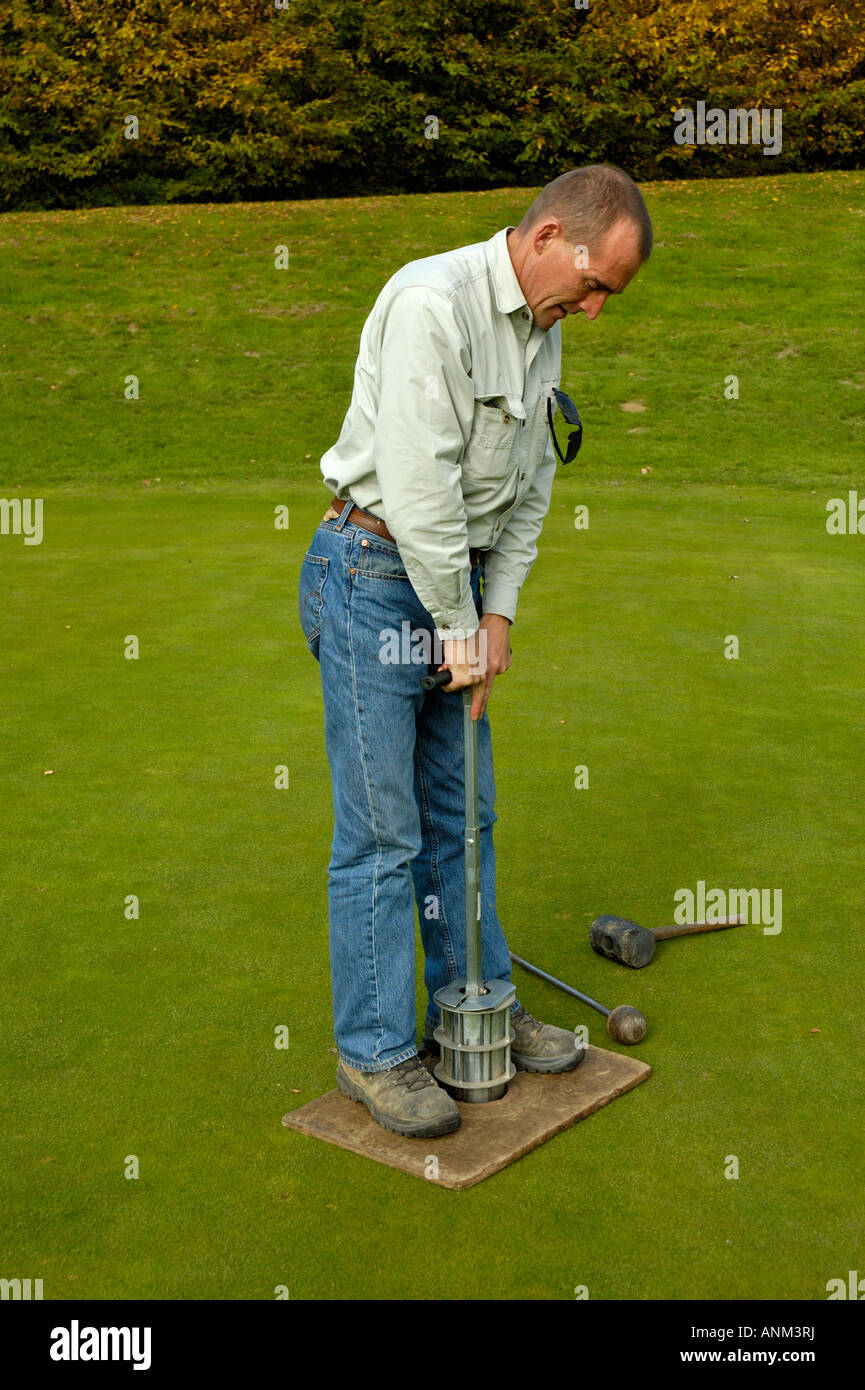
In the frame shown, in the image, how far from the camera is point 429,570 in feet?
8.80

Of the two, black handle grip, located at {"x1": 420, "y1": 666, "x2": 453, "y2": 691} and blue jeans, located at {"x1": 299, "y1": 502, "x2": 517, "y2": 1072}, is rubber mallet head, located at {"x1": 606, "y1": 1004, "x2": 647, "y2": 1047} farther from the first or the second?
black handle grip, located at {"x1": 420, "y1": 666, "x2": 453, "y2": 691}

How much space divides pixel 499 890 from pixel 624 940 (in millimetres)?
575

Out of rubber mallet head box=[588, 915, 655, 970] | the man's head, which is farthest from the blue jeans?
the man's head

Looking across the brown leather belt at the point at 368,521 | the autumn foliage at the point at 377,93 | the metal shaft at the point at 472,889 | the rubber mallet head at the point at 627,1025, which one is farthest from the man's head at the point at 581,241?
the autumn foliage at the point at 377,93

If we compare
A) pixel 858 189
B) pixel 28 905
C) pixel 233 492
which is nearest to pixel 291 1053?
pixel 28 905

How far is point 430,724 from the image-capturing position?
10.2 feet

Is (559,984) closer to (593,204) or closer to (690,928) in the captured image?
(690,928)

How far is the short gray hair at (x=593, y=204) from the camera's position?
8.55ft

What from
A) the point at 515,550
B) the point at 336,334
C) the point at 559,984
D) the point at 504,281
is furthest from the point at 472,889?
the point at 336,334

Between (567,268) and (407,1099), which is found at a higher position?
(567,268)

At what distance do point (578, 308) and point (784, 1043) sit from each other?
5.65 feet

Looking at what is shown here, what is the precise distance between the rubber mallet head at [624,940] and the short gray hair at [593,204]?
67.2 inches

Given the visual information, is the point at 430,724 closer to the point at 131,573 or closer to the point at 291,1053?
the point at 291,1053
